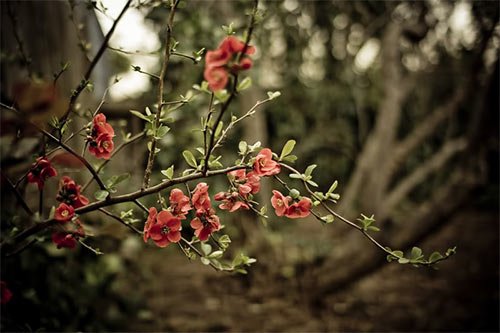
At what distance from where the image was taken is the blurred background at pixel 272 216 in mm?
1664

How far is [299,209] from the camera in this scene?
95 cm

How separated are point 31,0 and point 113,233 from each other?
2.15m

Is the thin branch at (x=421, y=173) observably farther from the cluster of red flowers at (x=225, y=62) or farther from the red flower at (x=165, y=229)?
the cluster of red flowers at (x=225, y=62)

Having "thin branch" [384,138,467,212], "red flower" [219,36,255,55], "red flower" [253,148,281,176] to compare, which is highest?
"thin branch" [384,138,467,212]

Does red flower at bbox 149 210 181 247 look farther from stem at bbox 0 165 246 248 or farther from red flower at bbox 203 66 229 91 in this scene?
red flower at bbox 203 66 229 91

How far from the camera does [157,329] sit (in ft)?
7.41

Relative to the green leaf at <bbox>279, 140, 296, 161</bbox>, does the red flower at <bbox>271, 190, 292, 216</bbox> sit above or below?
below

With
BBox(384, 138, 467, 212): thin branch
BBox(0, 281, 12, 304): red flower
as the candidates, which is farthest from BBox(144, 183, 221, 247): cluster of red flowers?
BBox(384, 138, 467, 212): thin branch

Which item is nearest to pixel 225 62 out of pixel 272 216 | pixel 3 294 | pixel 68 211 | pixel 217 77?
pixel 217 77

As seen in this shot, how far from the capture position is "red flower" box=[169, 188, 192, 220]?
956mm

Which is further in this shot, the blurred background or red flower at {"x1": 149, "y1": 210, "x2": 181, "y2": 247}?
the blurred background

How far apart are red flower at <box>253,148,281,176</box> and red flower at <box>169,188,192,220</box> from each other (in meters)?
0.18

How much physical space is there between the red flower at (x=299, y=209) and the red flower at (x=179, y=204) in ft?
0.75

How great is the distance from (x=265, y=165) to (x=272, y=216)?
3000 mm
